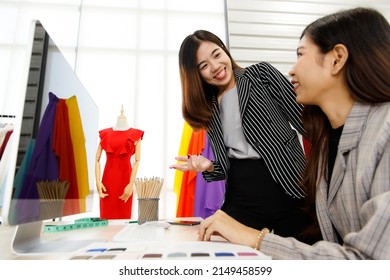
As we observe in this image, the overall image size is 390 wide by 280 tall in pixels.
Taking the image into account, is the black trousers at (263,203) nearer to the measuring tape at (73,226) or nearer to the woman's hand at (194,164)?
the woman's hand at (194,164)

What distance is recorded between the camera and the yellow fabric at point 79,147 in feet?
3.03

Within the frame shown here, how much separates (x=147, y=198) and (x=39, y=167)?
2.03ft

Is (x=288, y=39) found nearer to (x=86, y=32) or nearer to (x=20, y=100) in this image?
(x=86, y=32)

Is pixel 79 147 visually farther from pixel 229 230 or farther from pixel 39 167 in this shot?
pixel 229 230

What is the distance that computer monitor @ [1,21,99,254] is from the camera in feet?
2.01

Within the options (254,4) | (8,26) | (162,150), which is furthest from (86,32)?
(254,4)

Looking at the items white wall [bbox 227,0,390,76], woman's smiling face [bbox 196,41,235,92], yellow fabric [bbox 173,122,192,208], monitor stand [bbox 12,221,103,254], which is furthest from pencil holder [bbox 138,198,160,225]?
white wall [bbox 227,0,390,76]

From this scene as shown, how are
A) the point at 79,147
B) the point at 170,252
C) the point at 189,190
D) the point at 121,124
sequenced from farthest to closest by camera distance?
the point at 121,124 < the point at 189,190 < the point at 79,147 < the point at 170,252

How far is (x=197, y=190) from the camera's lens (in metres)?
2.63

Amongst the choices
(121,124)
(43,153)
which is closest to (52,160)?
(43,153)

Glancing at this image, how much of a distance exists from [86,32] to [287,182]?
3375mm

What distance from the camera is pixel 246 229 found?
683mm

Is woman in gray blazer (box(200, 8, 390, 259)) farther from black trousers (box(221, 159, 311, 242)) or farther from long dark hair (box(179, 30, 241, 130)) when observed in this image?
long dark hair (box(179, 30, 241, 130))

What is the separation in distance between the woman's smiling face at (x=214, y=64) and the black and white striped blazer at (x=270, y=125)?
2.4 inches
